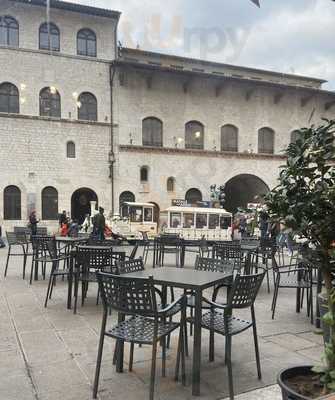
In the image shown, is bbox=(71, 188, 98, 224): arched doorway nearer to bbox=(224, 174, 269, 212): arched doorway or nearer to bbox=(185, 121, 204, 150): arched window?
bbox=(185, 121, 204, 150): arched window

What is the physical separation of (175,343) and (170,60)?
27.0 metres

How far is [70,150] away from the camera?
73.7 feet

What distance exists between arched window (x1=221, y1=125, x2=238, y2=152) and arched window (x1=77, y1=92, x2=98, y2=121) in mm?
8796

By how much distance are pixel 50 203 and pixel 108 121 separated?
240 inches

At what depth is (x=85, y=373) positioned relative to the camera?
3.43m

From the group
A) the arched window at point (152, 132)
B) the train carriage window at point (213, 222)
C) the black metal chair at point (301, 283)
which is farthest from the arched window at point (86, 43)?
the black metal chair at point (301, 283)

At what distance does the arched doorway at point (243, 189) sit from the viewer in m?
27.8

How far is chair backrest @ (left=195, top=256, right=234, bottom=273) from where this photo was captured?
13.9 ft

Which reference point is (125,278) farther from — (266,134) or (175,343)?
(266,134)

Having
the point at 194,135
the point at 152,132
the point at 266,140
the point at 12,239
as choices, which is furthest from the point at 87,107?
the point at 12,239

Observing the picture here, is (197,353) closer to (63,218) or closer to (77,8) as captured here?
(63,218)

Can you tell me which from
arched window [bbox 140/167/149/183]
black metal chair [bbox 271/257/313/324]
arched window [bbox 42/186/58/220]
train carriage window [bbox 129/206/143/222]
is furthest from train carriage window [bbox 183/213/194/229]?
black metal chair [bbox 271/257/313/324]

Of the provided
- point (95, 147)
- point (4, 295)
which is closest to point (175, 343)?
point (4, 295)

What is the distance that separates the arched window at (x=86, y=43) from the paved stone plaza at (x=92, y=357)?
2018cm
